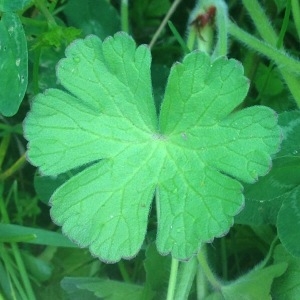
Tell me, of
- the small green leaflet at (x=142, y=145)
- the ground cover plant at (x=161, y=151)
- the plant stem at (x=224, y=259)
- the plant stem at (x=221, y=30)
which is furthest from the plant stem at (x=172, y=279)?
the plant stem at (x=221, y=30)

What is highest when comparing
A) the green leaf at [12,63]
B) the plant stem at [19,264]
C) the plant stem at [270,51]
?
the plant stem at [270,51]

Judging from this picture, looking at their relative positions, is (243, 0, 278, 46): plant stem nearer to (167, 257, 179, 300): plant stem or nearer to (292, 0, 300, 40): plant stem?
(292, 0, 300, 40): plant stem

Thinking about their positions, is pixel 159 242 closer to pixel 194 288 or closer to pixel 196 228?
Answer: pixel 196 228

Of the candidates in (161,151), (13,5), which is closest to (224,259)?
(161,151)

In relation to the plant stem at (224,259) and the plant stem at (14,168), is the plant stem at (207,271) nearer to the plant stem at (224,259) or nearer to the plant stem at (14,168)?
the plant stem at (224,259)

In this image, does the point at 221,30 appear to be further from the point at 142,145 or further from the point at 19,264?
the point at 19,264
